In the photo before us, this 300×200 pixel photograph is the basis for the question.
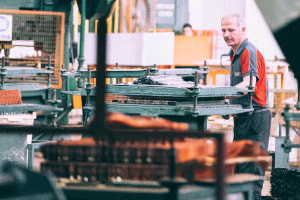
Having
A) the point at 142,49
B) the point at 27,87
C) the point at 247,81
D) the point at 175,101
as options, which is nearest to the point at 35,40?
the point at 27,87

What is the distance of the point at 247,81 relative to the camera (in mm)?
5160

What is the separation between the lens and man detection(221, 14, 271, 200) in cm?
523

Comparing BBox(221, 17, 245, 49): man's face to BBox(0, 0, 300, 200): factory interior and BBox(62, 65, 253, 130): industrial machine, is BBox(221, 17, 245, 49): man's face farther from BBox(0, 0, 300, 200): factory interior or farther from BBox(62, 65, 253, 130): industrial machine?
BBox(62, 65, 253, 130): industrial machine

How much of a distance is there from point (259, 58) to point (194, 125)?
1.00m

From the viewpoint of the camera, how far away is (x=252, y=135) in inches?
207

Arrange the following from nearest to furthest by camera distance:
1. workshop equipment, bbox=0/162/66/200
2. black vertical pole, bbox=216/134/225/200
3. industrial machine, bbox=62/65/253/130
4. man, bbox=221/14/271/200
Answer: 1. workshop equipment, bbox=0/162/66/200
2. black vertical pole, bbox=216/134/225/200
3. industrial machine, bbox=62/65/253/130
4. man, bbox=221/14/271/200

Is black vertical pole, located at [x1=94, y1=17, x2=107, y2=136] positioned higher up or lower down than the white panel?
lower down

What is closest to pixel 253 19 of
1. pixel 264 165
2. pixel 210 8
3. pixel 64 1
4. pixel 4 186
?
pixel 210 8

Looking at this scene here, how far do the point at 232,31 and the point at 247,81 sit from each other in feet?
1.85

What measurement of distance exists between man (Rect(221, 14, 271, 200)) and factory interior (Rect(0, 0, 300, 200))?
0.07m

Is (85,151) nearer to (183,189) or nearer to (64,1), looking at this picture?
(183,189)

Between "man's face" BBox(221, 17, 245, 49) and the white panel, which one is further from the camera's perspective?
the white panel

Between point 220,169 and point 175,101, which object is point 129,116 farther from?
point 175,101

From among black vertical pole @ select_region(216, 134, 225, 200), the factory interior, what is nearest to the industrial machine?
the factory interior
